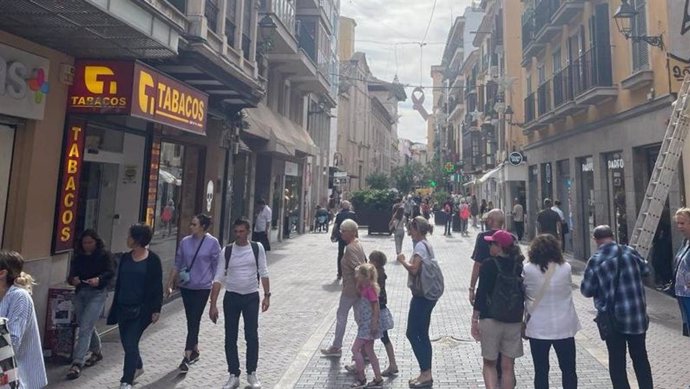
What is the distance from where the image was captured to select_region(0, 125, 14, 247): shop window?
6.16 meters

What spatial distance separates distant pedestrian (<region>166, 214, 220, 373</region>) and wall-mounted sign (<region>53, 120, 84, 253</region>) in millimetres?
2326

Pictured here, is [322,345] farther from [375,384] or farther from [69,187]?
[69,187]

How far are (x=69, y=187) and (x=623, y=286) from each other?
736 centimetres

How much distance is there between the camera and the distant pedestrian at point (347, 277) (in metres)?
5.96

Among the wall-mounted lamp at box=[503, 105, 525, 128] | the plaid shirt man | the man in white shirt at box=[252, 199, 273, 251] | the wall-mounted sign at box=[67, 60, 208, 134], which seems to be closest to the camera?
the plaid shirt man

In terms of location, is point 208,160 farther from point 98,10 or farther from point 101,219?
point 98,10

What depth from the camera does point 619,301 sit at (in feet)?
14.0

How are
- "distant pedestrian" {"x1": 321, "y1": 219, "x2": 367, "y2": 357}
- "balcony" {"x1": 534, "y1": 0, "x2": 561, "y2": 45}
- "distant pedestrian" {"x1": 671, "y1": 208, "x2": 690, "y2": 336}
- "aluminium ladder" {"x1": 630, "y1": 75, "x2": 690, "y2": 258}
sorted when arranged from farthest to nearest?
"balcony" {"x1": 534, "y1": 0, "x2": 561, "y2": 45}, "aluminium ladder" {"x1": 630, "y1": 75, "x2": 690, "y2": 258}, "distant pedestrian" {"x1": 321, "y1": 219, "x2": 367, "y2": 357}, "distant pedestrian" {"x1": 671, "y1": 208, "x2": 690, "y2": 336}

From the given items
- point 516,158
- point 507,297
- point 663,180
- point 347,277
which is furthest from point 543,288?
point 516,158

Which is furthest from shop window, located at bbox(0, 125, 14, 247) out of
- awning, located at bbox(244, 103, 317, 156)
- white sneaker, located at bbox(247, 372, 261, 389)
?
awning, located at bbox(244, 103, 317, 156)

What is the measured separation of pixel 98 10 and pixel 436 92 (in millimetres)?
84082

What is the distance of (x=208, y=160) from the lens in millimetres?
12945

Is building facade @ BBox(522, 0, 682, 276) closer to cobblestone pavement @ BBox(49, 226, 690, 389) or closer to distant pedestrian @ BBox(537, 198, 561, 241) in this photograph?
distant pedestrian @ BBox(537, 198, 561, 241)

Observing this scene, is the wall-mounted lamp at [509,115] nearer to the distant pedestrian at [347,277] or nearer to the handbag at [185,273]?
the distant pedestrian at [347,277]
